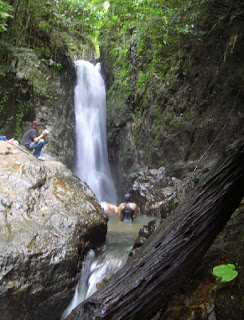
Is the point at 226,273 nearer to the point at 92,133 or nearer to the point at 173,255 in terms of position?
the point at 173,255

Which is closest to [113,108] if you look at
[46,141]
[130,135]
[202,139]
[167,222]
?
[130,135]

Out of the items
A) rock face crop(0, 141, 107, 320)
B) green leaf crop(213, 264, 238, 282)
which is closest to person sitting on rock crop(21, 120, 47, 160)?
rock face crop(0, 141, 107, 320)

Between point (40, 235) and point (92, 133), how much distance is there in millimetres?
9527

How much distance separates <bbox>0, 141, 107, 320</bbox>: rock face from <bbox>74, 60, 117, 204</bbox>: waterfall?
6482mm

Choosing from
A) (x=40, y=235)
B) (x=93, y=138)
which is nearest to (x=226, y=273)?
(x=40, y=235)

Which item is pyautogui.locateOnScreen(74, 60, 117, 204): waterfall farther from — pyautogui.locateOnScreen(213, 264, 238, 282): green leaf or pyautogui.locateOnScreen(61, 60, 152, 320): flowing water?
pyautogui.locateOnScreen(213, 264, 238, 282): green leaf

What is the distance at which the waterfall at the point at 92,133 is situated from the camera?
→ 1205 cm

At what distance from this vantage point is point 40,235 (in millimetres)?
4023

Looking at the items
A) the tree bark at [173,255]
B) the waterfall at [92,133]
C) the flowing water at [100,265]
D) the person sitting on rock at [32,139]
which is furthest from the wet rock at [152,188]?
the tree bark at [173,255]

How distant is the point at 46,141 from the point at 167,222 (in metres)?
9.12

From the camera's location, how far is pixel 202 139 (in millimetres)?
7473

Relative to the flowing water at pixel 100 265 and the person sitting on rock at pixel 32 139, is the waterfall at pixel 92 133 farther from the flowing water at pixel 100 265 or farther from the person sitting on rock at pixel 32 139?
the flowing water at pixel 100 265

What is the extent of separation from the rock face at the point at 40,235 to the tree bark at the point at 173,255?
1972 millimetres

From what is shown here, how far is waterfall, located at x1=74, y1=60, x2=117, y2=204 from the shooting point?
12.1 m
